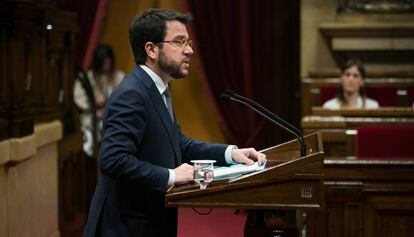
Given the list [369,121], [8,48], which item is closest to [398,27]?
[369,121]

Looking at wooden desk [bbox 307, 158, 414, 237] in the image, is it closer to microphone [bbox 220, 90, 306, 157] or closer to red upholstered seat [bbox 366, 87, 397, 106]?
microphone [bbox 220, 90, 306, 157]

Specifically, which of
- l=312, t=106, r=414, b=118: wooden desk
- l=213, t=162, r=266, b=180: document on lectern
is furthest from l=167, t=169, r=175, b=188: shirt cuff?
l=312, t=106, r=414, b=118: wooden desk

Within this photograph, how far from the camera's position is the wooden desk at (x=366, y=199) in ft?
14.0

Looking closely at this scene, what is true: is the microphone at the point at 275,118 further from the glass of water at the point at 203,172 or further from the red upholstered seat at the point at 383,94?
the red upholstered seat at the point at 383,94

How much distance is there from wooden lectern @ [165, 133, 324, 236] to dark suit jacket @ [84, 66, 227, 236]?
0.18 meters

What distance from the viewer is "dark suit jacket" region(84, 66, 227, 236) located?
294 centimetres

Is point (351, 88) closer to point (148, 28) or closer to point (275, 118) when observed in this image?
point (275, 118)

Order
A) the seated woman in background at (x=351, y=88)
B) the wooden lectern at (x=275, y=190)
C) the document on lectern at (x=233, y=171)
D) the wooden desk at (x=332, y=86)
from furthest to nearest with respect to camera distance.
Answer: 1. the wooden desk at (x=332, y=86)
2. the seated woman in background at (x=351, y=88)
3. the document on lectern at (x=233, y=171)
4. the wooden lectern at (x=275, y=190)

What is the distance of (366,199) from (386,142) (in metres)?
1.00

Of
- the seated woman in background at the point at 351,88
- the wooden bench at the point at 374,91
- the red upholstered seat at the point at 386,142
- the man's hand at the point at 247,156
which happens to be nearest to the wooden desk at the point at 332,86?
the wooden bench at the point at 374,91

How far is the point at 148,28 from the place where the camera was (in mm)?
3150

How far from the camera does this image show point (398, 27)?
860 cm

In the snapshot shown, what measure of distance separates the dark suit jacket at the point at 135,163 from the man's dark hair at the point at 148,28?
0.33 feet

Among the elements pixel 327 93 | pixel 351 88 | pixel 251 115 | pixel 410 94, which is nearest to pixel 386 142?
pixel 351 88
